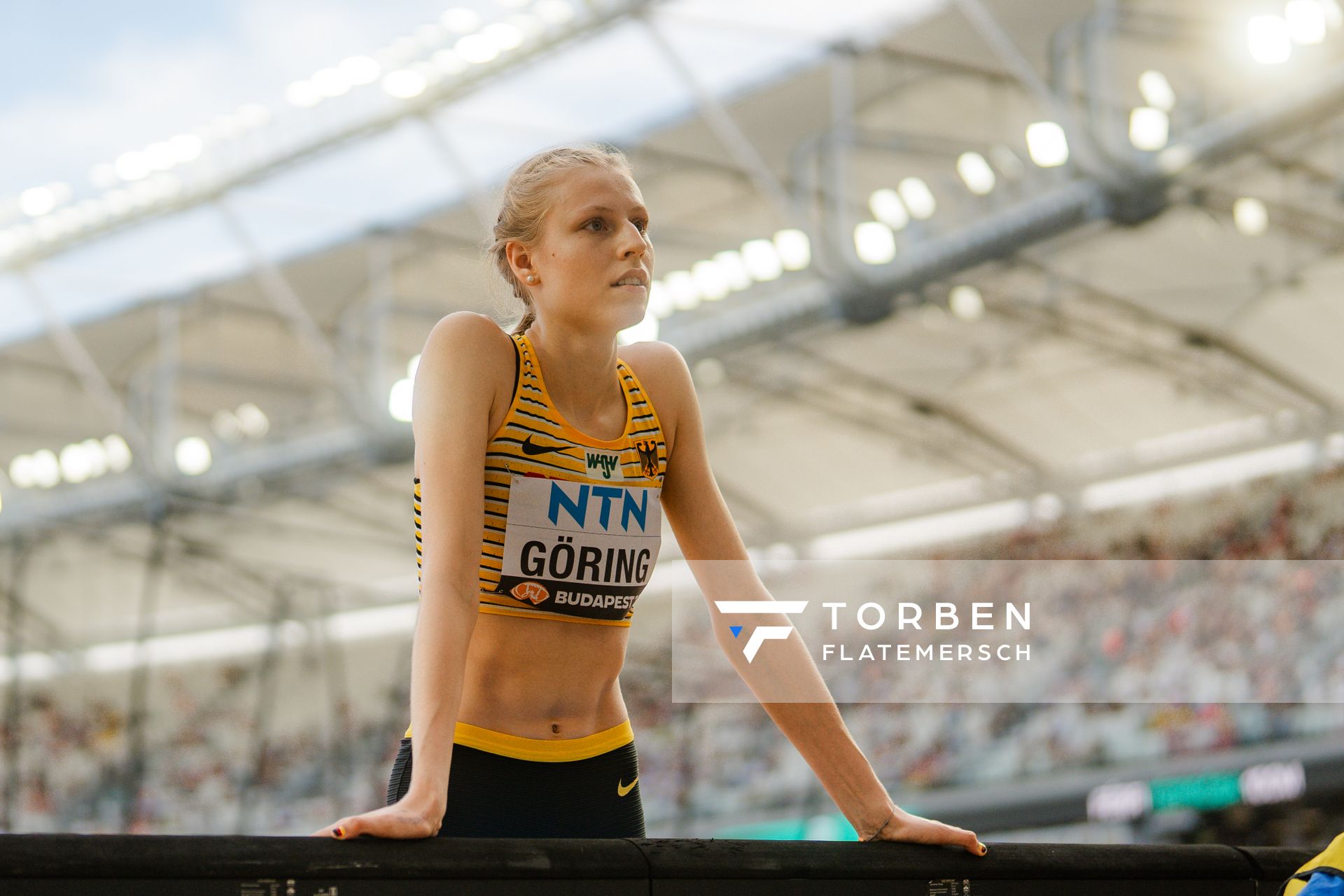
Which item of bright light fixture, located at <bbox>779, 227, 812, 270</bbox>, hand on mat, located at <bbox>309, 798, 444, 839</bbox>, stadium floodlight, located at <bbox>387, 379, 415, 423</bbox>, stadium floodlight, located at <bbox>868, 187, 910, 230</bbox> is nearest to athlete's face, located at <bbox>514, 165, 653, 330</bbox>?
hand on mat, located at <bbox>309, 798, 444, 839</bbox>

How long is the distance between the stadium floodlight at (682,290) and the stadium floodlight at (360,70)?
397 centimetres

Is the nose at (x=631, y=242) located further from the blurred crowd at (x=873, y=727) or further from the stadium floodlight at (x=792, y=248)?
the stadium floodlight at (x=792, y=248)

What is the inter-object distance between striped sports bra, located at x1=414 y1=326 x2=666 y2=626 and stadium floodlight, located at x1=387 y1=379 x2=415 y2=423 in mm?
15399

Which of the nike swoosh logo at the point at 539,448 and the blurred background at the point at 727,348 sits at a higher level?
the blurred background at the point at 727,348

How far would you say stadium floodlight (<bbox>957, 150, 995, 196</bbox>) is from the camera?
1451cm

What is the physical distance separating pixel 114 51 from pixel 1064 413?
16488 millimetres

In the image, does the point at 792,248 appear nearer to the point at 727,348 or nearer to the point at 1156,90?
the point at 727,348

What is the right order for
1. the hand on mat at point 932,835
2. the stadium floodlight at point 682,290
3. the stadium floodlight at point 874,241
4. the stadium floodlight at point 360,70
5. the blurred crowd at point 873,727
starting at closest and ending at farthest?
the hand on mat at point 932,835 < the blurred crowd at point 873,727 < the stadium floodlight at point 874,241 < the stadium floodlight at point 360,70 < the stadium floodlight at point 682,290

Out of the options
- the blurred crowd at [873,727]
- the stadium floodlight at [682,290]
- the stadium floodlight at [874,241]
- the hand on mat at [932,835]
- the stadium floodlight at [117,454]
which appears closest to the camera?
the hand on mat at [932,835]

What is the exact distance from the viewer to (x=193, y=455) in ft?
63.5

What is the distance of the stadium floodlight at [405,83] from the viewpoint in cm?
1588

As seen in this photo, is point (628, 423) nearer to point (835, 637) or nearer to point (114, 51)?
point (835, 637)

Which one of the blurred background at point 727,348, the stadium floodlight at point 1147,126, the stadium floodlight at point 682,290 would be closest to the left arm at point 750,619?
the blurred background at point 727,348

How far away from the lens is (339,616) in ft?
70.6
